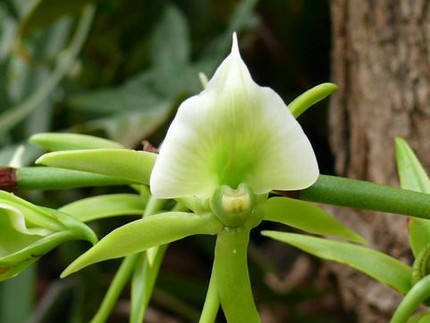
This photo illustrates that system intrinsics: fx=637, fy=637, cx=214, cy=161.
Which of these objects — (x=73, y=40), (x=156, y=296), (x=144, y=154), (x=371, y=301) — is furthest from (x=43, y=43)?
(x=144, y=154)

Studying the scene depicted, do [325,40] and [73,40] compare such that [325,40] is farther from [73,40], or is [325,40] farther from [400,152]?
[400,152]

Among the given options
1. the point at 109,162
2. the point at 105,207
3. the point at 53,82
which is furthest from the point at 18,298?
the point at 109,162

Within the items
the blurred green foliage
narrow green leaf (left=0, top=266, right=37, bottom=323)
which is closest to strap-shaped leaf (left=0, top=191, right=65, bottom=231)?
the blurred green foliage

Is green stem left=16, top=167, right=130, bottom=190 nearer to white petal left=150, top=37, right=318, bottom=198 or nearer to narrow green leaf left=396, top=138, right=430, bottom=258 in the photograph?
white petal left=150, top=37, right=318, bottom=198

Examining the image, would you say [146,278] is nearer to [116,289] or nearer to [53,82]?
[116,289]

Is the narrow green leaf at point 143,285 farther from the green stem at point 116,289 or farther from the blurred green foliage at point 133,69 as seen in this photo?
the blurred green foliage at point 133,69
